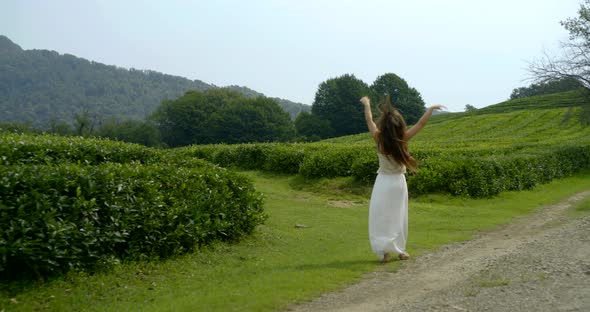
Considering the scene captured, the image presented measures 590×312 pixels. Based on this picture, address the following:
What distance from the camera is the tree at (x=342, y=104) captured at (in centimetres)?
7719

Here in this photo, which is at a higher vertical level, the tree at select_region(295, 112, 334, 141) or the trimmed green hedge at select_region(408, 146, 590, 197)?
the tree at select_region(295, 112, 334, 141)

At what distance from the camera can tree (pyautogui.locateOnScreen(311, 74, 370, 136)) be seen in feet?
253

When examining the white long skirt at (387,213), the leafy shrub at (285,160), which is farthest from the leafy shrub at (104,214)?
the leafy shrub at (285,160)

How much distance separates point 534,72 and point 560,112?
25.3 meters

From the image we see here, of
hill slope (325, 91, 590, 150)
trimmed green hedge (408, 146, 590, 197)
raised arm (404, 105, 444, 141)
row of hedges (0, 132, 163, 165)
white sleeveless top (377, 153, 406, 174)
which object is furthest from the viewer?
hill slope (325, 91, 590, 150)

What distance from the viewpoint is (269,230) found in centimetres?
1048

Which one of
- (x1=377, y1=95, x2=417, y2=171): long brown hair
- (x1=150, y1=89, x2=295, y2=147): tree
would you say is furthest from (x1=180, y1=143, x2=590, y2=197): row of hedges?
(x1=150, y1=89, x2=295, y2=147): tree

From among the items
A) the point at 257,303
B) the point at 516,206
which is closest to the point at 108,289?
the point at 257,303

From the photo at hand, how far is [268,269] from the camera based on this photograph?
7.52m

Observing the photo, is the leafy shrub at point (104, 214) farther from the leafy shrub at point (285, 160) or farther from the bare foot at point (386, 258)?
the leafy shrub at point (285, 160)

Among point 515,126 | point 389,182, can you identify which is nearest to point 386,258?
point 389,182

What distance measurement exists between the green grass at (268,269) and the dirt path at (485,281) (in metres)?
0.42

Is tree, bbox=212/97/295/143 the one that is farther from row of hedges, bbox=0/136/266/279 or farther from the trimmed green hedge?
row of hedges, bbox=0/136/266/279

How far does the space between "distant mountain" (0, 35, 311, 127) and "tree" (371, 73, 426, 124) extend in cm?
1837
